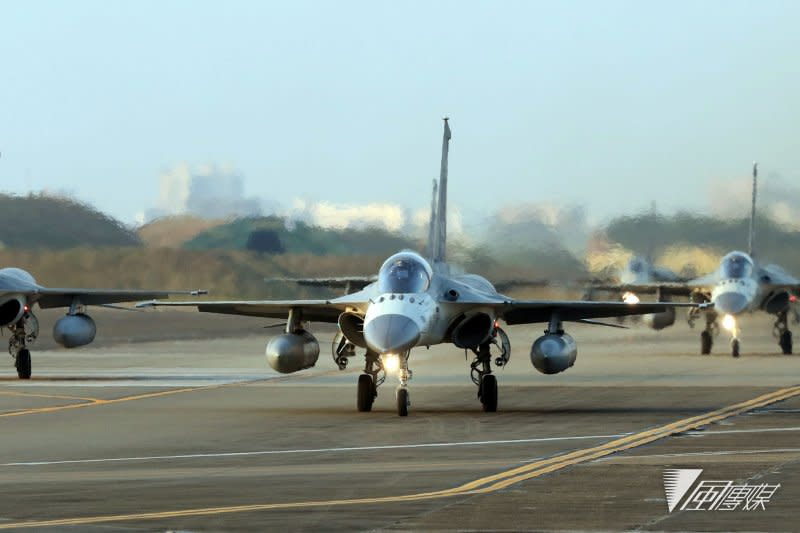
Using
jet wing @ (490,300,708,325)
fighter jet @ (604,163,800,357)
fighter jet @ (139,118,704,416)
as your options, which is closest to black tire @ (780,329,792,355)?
fighter jet @ (604,163,800,357)

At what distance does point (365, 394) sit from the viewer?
25.8 m

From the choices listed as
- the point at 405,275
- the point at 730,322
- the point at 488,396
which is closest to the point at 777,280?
the point at 730,322

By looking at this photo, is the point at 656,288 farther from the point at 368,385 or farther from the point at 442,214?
the point at 368,385

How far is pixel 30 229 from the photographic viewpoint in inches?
1971

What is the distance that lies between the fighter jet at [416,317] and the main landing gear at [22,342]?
9352 millimetres

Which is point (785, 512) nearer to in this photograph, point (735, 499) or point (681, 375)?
point (735, 499)

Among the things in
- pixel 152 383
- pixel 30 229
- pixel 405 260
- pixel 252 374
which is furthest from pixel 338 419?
pixel 30 229

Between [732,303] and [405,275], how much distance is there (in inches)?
855

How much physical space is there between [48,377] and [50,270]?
14.9 m

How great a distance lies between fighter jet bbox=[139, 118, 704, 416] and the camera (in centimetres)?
2436

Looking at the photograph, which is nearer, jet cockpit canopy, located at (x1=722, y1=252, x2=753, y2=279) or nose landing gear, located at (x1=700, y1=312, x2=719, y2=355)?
jet cockpit canopy, located at (x1=722, y1=252, x2=753, y2=279)

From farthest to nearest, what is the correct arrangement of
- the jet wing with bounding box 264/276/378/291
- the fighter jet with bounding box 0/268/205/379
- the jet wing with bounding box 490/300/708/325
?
the fighter jet with bounding box 0/268/205/379
the jet wing with bounding box 264/276/378/291
the jet wing with bounding box 490/300/708/325

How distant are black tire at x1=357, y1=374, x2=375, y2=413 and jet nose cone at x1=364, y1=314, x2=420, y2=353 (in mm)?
1791

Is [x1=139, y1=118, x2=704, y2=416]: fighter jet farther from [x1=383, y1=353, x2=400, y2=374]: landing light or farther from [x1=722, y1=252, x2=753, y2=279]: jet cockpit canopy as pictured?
[x1=722, y1=252, x2=753, y2=279]: jet cockpit canopy
